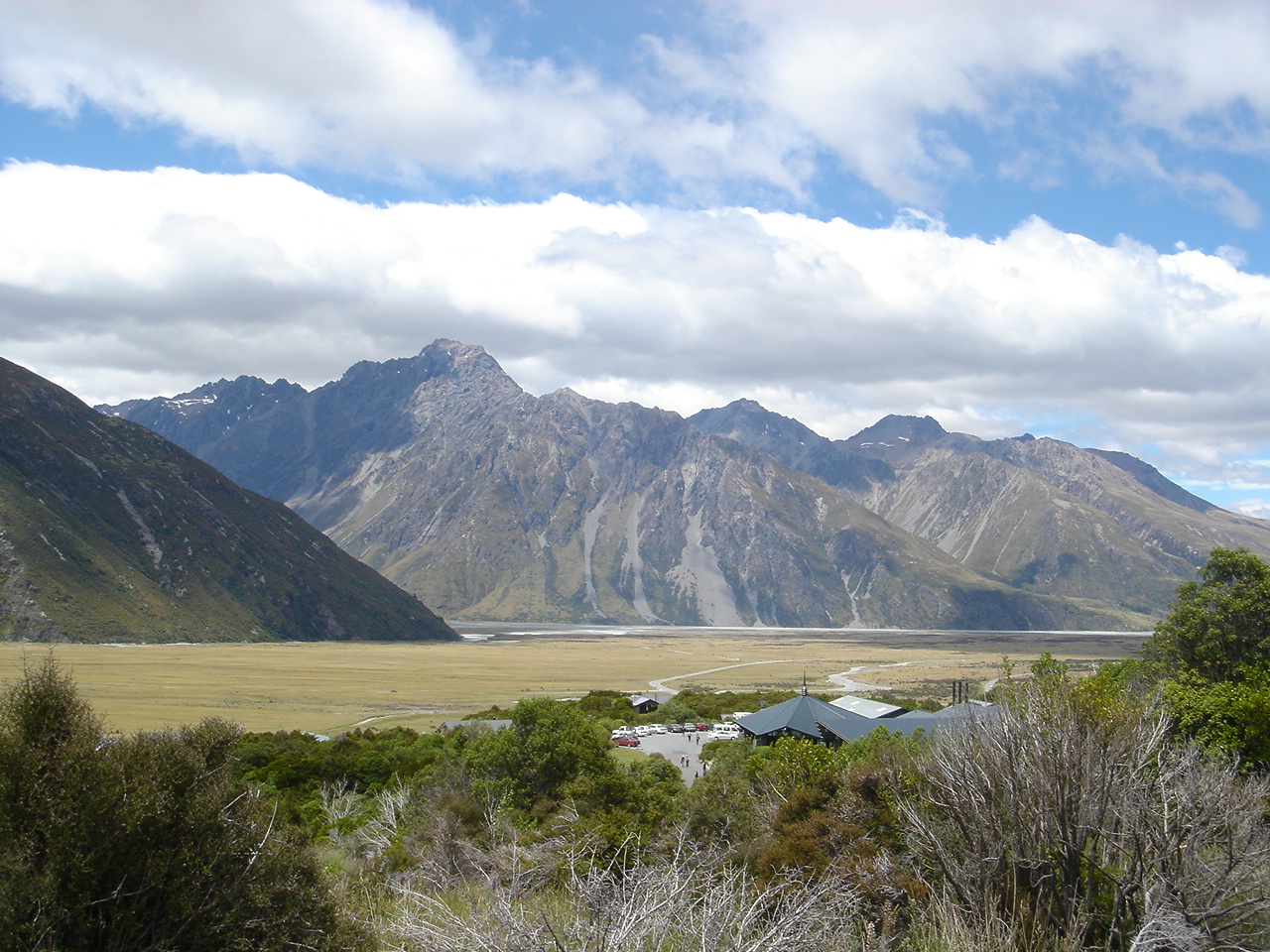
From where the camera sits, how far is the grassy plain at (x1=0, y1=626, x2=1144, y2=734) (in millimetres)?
79938

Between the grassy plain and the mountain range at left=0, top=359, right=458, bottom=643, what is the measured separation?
946 centimetres

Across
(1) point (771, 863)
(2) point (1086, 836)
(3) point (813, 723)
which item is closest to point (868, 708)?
(3) point (813, 723)

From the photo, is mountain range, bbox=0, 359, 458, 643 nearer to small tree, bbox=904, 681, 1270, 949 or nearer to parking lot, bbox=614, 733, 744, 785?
parking lot, bbox=614, 733, 744, 785

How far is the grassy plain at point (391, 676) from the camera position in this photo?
7994 centimetres

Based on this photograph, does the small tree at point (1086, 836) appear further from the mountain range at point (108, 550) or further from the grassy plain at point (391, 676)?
the mountain range at point (108, 550)

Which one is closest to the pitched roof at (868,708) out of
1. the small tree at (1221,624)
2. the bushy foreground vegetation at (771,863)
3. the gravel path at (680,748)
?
the gravel path at (680,748)

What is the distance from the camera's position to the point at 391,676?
12262 cm

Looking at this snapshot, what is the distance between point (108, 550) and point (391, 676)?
7761 cm

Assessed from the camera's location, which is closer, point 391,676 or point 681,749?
point 681,749

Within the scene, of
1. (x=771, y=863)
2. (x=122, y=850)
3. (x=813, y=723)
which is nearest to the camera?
(x=122, y=850)

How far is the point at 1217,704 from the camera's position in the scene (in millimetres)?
26250

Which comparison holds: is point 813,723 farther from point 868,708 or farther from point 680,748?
point 868,708

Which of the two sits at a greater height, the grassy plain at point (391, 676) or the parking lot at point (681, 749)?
the parking lot at point (681, 749)

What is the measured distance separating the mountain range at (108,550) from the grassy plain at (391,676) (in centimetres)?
946
